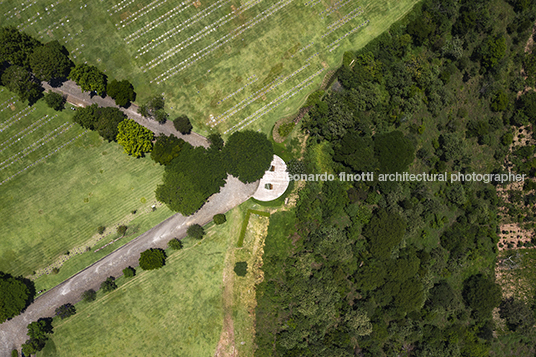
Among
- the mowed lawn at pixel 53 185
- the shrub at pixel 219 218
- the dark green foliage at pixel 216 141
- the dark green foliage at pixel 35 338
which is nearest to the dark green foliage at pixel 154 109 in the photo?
the mowed lawn at pixel 53 185

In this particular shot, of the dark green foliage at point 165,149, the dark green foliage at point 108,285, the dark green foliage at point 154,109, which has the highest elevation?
the dark green foliage at point 154,109

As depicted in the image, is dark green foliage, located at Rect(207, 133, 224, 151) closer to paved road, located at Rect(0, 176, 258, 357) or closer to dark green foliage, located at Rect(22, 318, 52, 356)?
paved road, located at Rect(0, 176, 258, 357)

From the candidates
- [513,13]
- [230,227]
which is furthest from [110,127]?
[513,13]

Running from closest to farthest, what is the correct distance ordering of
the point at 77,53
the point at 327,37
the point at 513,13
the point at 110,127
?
the point at 110,127 < the point at 77,53 < the point at 327,37 < the point at 513,13

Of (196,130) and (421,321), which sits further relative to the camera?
(421,321)

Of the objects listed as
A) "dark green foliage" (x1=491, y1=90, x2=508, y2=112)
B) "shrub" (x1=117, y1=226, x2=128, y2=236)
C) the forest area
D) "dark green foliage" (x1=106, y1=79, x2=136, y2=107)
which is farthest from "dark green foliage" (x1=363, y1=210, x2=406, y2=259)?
"dark green foliage" (x1=106, y1=79, x2=136, y2=107)

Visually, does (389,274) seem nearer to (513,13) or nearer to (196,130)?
(196,130)

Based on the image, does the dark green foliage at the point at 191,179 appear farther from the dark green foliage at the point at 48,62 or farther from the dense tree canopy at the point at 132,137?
the dark green foliage at the point at 48,62
